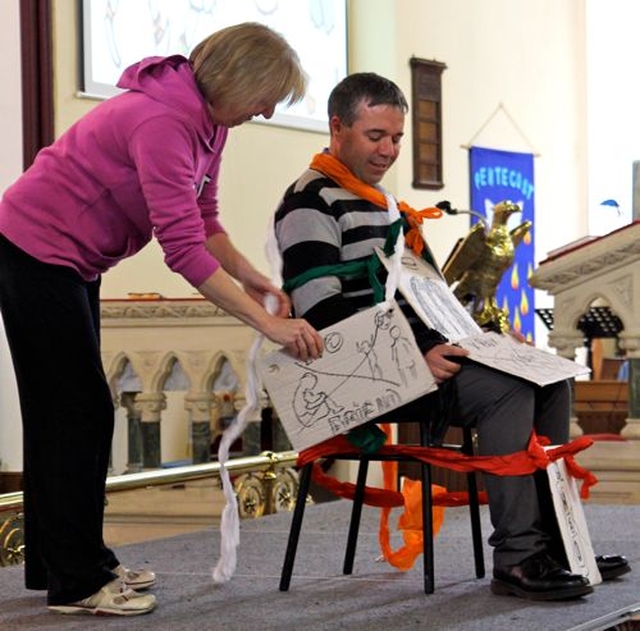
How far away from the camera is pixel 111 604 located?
2.83 meters

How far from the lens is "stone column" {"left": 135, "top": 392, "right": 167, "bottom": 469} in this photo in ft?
19.0

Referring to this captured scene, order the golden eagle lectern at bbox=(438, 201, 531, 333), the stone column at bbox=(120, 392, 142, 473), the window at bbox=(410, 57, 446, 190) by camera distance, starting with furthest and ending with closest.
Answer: the window at bbox=(410, 57, 446, 190), the stone column at bbox=(120, 392, 142, 473), the golden eagle lectern at bbox=(438, 201, 531, 333)

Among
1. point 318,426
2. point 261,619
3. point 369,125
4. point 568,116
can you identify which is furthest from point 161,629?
point 568,116

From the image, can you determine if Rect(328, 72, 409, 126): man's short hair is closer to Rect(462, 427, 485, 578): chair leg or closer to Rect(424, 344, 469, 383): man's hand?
Rect(424, 344, 469, 383): man's hand

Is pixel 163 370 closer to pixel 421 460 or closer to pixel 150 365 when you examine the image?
pixel 150 365

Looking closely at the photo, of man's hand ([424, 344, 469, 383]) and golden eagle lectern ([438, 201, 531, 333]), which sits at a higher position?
golden eagle lectern ([438, 201, 531, 333])

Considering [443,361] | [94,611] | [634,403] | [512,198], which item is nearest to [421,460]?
[443,361]

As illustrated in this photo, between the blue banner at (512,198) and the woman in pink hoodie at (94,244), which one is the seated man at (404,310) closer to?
the woman in pink hoodie at (94,244)

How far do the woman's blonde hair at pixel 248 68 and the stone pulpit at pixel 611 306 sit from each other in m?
2.65

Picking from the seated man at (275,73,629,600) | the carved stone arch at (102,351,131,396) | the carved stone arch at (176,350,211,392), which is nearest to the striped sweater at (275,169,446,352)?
the seated man at (275,73,629,600)

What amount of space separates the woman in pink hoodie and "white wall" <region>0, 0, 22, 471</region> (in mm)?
3268

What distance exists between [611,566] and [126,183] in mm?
1356

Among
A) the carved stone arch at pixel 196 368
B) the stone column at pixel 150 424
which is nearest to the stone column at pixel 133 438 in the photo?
the stone column at pixel 150 424

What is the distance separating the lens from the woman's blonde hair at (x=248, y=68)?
8.80 ft
